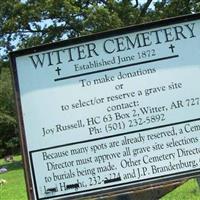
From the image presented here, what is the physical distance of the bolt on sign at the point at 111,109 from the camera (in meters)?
4.82

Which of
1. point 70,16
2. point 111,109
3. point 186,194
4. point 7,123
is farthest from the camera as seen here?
point 7,123

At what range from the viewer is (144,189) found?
477 centimetres

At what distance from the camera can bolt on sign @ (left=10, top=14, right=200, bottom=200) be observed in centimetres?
482

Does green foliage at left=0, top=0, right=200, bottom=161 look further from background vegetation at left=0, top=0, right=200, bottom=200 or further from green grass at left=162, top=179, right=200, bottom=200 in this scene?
green grass at left=162, top=179, right=200, bottom=200

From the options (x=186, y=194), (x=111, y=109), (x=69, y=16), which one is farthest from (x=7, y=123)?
(x=111, y=109)

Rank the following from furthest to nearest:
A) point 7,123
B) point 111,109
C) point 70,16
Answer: point 7,123, point 70,16, point 111,109

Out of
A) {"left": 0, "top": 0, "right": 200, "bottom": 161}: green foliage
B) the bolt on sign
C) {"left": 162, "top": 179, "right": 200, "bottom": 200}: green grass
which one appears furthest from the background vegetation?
the bolt on sign

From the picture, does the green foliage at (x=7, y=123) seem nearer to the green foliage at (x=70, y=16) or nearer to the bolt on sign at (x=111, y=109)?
the green foliage at (x=70, y=16)

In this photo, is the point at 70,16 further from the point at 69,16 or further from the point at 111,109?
the point at 111,109

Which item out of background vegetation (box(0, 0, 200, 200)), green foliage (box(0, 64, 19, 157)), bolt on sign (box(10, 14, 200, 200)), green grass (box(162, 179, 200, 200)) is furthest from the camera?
green foliage (box(0, 64, 19, 157))

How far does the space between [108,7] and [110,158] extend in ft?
84.6

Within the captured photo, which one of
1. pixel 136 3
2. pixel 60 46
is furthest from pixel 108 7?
pixel 60 46

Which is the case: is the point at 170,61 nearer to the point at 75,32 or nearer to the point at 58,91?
the point at 58,91

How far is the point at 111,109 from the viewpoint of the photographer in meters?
4.90
